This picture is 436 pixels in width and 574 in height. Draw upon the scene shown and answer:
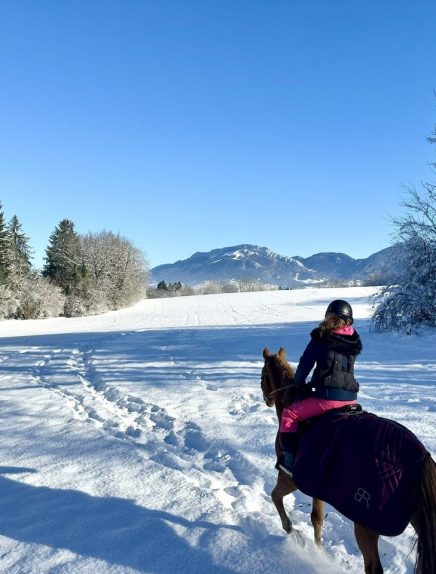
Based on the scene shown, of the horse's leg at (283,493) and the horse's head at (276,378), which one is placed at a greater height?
the horse's head at (276,378)

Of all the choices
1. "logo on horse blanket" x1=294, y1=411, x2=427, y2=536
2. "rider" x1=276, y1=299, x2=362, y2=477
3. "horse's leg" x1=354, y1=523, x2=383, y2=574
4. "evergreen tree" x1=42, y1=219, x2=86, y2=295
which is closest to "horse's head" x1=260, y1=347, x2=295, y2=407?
"rider" x1=276, y1=299, x2=362, y2=477

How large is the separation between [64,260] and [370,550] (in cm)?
6016

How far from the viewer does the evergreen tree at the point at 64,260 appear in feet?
185

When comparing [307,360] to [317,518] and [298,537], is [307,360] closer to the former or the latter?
[317,518]

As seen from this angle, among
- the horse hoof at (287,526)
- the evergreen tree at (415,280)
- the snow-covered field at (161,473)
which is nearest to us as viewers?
the snow-covered field at (161,473)

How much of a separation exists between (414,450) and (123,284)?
62496 mm

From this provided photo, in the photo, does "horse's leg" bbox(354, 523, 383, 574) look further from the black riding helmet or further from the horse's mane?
the black riding helmet

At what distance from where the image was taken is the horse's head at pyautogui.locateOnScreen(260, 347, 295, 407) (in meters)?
4.47

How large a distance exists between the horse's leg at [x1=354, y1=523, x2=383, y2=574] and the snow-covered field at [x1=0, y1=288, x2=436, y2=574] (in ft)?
1.63

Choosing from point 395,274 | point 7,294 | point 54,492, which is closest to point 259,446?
point 54,492

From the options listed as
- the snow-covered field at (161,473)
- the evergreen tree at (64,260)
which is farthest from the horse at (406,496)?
the evergreen tree at (64,260)

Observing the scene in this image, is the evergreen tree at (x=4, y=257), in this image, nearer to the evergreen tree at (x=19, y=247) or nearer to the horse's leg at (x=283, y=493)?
the evergreen tree at (x=19, y=247)

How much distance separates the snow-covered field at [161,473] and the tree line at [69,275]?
35.1 meters

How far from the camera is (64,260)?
5816 centimetres
